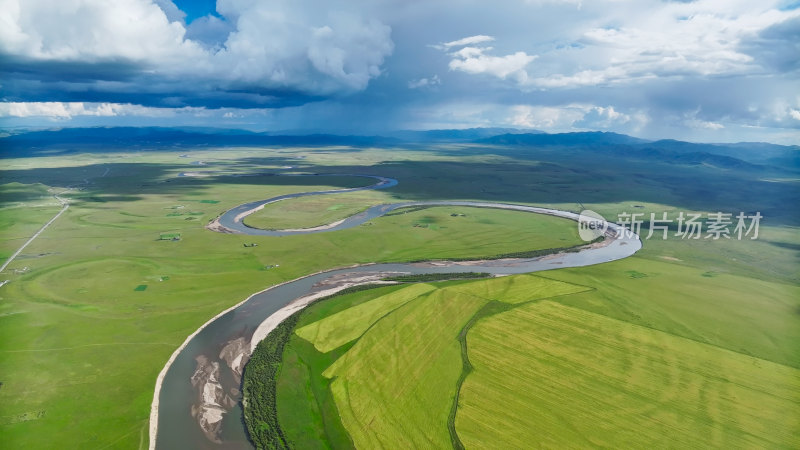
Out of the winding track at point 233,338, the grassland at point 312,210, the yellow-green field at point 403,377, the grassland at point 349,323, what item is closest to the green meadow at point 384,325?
the yellow-green field at point 403,377

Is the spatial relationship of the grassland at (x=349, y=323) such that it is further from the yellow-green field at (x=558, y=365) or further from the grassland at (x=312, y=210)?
the grassland at (x=312, y=210)

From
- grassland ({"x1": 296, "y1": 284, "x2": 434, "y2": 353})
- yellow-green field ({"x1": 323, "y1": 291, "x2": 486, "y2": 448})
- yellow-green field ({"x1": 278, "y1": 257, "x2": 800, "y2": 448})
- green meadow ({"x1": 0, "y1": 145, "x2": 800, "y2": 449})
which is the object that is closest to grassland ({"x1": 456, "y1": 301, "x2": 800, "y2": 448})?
yellow-green field ({"x1": 278, "y1": 257, "x2": 800, "y2": 448})

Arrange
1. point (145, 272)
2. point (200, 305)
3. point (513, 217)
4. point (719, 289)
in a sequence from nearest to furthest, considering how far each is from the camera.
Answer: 1. point (200, 305)
2. point (719, 289)
3. point (145, 272)
4. point (513, 217)

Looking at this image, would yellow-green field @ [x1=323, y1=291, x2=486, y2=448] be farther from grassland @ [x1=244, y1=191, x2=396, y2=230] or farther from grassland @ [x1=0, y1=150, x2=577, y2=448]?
grassland @ [x1=244, y1=191, x2=396, y2=230]

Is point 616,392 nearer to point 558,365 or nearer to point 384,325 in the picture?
point 558,365

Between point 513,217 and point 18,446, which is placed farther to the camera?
point 513,217

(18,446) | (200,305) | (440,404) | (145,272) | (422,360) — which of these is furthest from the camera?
(145,272)

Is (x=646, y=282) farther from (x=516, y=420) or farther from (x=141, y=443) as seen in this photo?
(x=141, y=443)

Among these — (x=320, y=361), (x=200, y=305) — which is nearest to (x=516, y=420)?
(x=320, y=361)
